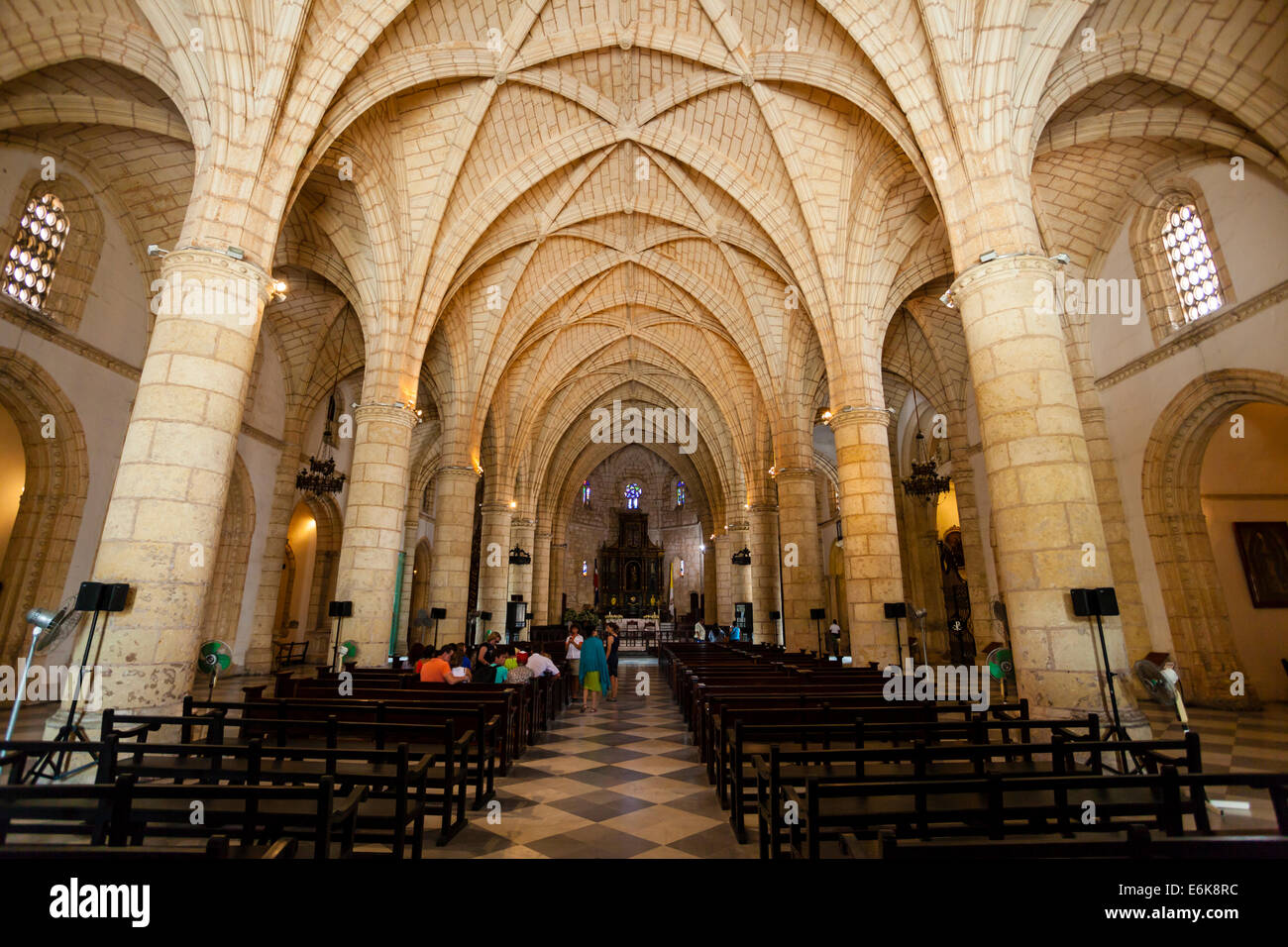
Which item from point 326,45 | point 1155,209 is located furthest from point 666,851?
point 1155,209

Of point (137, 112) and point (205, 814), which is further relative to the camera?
point (137, 112)

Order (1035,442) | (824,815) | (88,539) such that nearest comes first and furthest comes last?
(824,815) < (1035,442) < (88,539)

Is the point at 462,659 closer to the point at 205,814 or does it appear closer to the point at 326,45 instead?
the point at 205,814

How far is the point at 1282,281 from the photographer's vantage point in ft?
29.0

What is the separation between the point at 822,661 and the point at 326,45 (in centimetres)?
1263

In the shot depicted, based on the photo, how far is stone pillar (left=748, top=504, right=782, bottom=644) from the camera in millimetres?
18234

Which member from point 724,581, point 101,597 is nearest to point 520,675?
point 101,597

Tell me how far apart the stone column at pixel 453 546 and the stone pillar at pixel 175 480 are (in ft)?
27.4

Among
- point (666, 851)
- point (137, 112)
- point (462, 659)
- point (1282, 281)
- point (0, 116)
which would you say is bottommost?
point (666, 851)

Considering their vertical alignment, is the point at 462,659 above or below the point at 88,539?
below

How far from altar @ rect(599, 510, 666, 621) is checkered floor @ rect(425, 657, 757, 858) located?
88.3 feet

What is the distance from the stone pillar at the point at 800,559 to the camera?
14.6 m

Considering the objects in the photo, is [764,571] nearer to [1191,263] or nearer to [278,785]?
[1191,263]

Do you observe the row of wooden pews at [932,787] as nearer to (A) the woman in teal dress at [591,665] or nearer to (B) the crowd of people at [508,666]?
(B) the crowd of people at [508,666]
